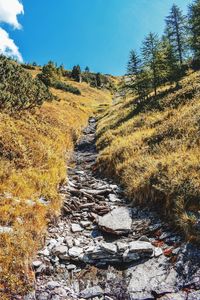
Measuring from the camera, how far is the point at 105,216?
946 cm

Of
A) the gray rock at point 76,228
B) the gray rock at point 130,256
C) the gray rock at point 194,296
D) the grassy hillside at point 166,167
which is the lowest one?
the gray rock at point 194,296

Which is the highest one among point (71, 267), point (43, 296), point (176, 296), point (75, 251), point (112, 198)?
point (112, 198)

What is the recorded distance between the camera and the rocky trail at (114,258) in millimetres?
6223

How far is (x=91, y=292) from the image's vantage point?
20.6ft

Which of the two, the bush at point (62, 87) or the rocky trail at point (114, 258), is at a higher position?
the bush at point (62, 87)

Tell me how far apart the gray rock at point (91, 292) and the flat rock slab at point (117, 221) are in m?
2.31

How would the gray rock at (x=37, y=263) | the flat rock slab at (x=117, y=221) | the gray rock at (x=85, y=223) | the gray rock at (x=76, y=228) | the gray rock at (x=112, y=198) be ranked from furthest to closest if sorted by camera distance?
the gray rock at (x=112, y=198), the gray rock at (x=85, y=223), the gray rock at (x=76, y=228), the flat rock slab at (x=117, y=221), the gray rock at (x=37, y=263)

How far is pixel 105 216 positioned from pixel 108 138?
11627 mm

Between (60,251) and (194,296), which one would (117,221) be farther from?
(194,296)

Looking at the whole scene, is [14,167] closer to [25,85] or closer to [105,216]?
[105,216]

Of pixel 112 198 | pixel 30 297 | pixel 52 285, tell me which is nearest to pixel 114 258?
pixel 52 285

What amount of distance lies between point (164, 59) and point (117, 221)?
2645 cm

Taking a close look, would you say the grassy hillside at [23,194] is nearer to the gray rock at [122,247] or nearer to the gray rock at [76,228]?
the gray rock at [76,228]

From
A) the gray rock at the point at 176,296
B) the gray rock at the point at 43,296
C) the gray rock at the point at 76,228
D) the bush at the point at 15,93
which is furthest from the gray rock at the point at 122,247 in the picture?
the bush at the point at 15,93
